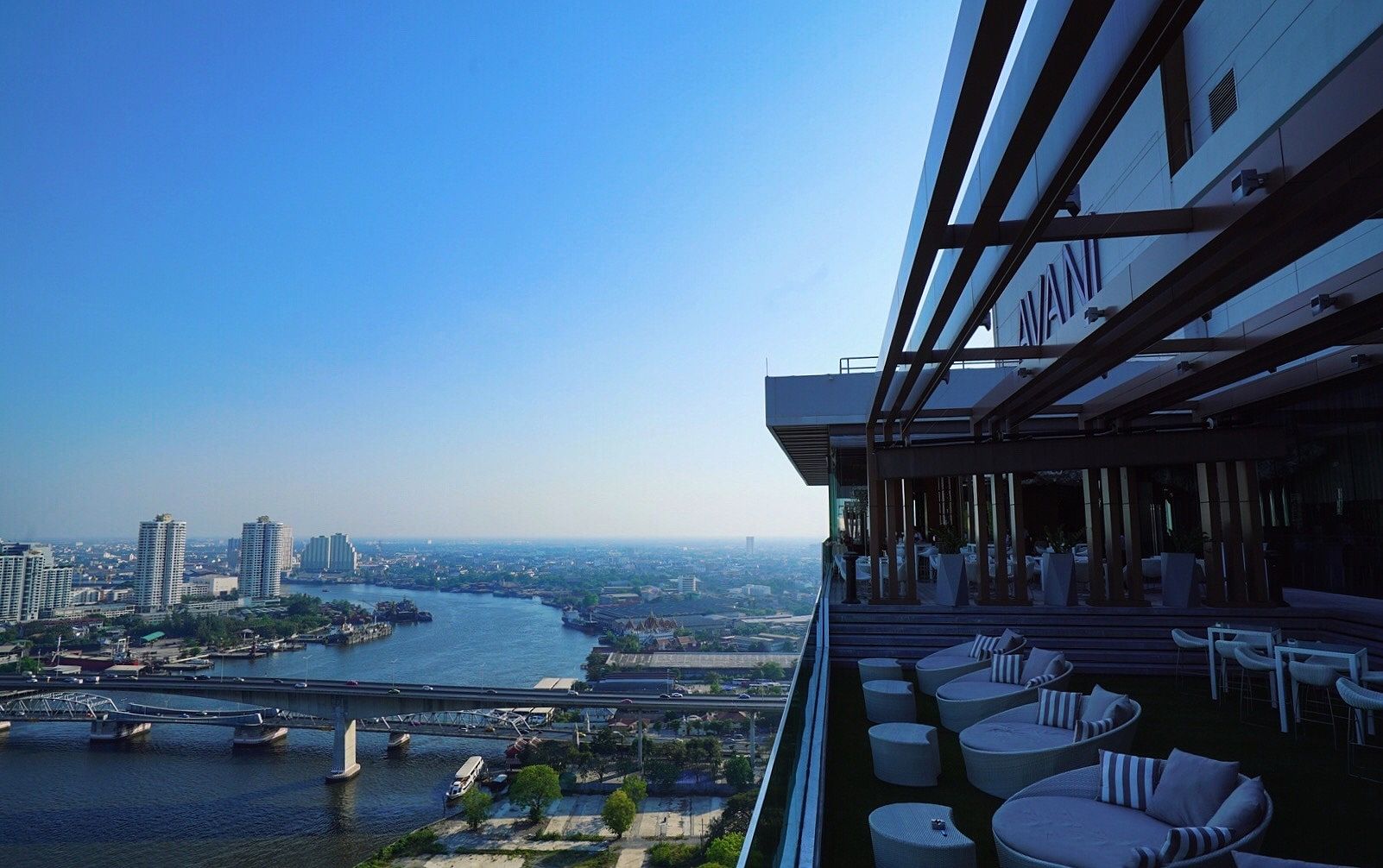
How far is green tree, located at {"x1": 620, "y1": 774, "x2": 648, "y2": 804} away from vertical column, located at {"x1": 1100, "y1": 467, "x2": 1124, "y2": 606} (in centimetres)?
2623

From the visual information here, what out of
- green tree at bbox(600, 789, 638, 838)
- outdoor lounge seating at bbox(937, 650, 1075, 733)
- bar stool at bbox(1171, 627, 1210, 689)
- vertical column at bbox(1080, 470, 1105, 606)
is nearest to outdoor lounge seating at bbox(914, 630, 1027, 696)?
outdoor lounge seating at bbox(937, 650, 1075, 733)

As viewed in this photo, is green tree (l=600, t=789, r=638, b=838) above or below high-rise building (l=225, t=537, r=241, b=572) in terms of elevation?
below

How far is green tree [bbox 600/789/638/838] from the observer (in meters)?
29.5

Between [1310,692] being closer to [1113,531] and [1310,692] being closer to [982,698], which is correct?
[1113,531]

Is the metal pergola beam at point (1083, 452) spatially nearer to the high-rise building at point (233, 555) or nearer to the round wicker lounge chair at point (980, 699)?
the round wicker lounge chair at point (980, 699)

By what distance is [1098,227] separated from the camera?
455 centimetres

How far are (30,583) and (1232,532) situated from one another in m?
68.2

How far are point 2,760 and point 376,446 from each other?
59810 mm

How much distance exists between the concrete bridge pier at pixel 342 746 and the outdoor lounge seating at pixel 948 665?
35074mm

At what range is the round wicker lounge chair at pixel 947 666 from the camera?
7.46 metres

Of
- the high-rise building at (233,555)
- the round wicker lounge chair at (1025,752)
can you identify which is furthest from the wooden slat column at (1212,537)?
the high-rise building at (233,555)

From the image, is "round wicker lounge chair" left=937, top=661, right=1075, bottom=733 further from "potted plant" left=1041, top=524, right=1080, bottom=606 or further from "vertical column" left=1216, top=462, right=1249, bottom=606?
"vertical column" left=1216, top=462, right=1249, bottom=606

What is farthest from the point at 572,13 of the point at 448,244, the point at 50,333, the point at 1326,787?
the point at 50,333

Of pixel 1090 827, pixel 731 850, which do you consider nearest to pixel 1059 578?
pixel 1090 827
